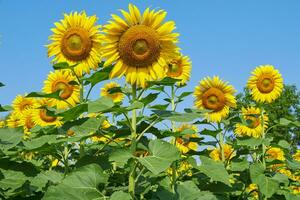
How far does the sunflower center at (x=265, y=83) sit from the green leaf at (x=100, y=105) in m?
5.78

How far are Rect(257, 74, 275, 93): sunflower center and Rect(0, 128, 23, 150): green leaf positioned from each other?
5.51 metres

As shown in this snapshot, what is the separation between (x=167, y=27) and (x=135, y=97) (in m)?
0.66

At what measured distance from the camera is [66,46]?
5.37 metres

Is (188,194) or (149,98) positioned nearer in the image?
(149,98)

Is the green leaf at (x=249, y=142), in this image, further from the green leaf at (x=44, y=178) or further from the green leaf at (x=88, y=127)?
the green leaf at (x=88, y=127)

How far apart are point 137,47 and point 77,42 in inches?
50.9

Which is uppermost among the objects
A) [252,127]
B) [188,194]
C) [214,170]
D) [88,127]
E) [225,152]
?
[88,127]

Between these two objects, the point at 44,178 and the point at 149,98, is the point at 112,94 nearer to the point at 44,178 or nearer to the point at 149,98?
the point at 44,178

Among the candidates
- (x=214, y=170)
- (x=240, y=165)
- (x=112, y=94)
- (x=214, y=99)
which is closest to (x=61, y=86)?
(x=112, y=94)

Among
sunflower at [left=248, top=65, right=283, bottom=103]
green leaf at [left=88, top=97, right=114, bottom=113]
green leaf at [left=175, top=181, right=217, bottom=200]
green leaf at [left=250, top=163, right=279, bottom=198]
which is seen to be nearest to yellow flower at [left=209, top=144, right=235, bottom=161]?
sunflower at [left=248, top=65, right=283, bottom=103]

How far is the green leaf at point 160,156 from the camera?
3.29 metres

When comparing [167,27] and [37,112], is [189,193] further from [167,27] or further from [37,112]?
[37,112]

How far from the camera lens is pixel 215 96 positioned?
8.02 m

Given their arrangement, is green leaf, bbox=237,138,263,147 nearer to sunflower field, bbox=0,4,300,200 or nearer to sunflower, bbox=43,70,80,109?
sunflower field, bbox=0,4,300,200
